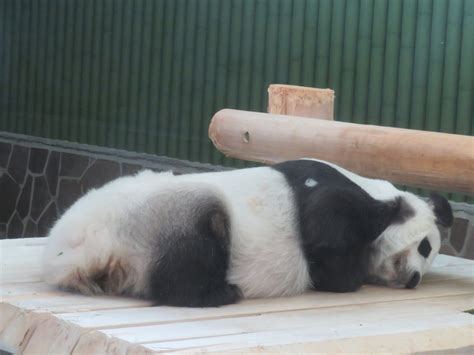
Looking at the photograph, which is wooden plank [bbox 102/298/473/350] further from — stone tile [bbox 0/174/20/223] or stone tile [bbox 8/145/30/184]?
stone tile [bbox 0/174/20/223]

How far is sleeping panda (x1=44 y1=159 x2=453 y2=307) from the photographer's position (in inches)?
108

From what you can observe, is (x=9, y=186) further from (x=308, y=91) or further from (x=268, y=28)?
(x=308, y=91)

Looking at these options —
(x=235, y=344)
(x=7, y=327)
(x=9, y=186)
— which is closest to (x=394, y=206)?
(x=235, y=344)

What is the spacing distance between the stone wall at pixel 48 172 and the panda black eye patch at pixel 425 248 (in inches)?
136

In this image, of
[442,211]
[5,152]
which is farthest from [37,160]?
[442,211]

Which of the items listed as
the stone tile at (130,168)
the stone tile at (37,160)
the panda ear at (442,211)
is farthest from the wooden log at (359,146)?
the stone tile at (37,160)

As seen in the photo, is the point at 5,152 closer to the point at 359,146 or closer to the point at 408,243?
the point at 359,146

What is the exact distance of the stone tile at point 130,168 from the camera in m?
6.97

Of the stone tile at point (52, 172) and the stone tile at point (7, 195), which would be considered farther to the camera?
the stone tile at point (7, 195)

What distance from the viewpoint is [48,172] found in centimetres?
780

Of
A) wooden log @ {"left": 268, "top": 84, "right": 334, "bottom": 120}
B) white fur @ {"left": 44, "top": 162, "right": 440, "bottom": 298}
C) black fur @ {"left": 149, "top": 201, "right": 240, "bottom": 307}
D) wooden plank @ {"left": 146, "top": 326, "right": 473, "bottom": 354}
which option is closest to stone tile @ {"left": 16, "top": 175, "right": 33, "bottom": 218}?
wooden log @ {"left": 268, "top": 84, "right": 334, "bottom": 120}

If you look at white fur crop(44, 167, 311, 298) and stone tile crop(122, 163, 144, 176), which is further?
stone tile crop(122, 163, 144, 176)

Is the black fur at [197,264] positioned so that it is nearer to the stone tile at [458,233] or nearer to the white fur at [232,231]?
the white fur at [232,231]

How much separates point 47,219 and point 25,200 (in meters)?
0.36
